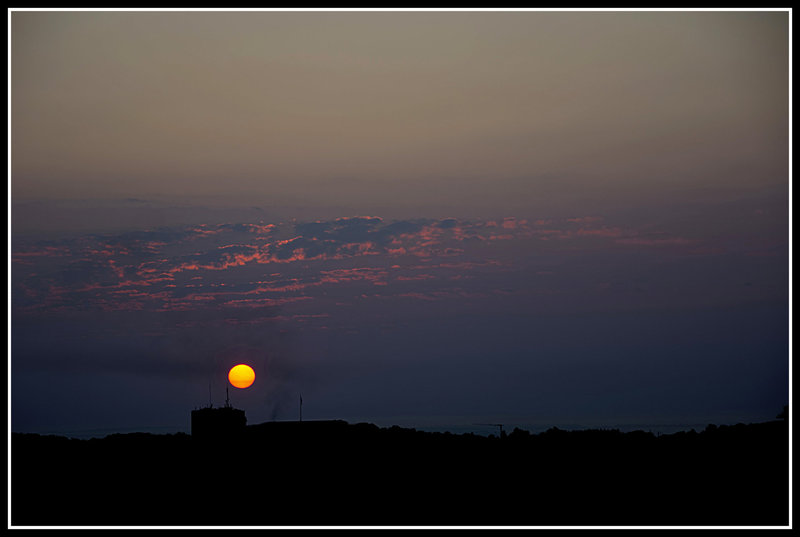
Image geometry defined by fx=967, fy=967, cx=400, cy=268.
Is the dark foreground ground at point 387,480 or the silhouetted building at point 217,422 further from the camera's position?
the silhouetted building at point 217,422

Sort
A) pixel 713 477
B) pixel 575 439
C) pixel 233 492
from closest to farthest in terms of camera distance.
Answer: pixel 233 492 < pixel 713 477 < pixel 575 439

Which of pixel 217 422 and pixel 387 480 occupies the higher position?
pixel 217 422

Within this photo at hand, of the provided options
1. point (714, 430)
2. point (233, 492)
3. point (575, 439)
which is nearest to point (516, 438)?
point (575, 439)

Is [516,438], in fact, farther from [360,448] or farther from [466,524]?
[466,524]

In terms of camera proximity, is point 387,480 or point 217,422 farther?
point 387,480

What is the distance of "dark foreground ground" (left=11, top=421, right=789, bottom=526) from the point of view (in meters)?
70.4

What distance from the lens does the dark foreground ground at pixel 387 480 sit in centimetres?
7044

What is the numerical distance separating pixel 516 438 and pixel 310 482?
4261 cm

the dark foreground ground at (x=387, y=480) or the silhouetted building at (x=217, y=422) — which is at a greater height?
the silhouetted building at (x=217, y=422)

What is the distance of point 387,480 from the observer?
90.9m

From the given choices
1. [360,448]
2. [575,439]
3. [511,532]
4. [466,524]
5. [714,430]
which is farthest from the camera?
[575,439]

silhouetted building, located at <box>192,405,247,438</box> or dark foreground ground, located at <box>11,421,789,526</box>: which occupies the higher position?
silhouetted building, located at <box>192,405,247,438</box>

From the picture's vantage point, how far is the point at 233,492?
79500mm

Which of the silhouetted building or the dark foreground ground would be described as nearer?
the dark foreground ground
